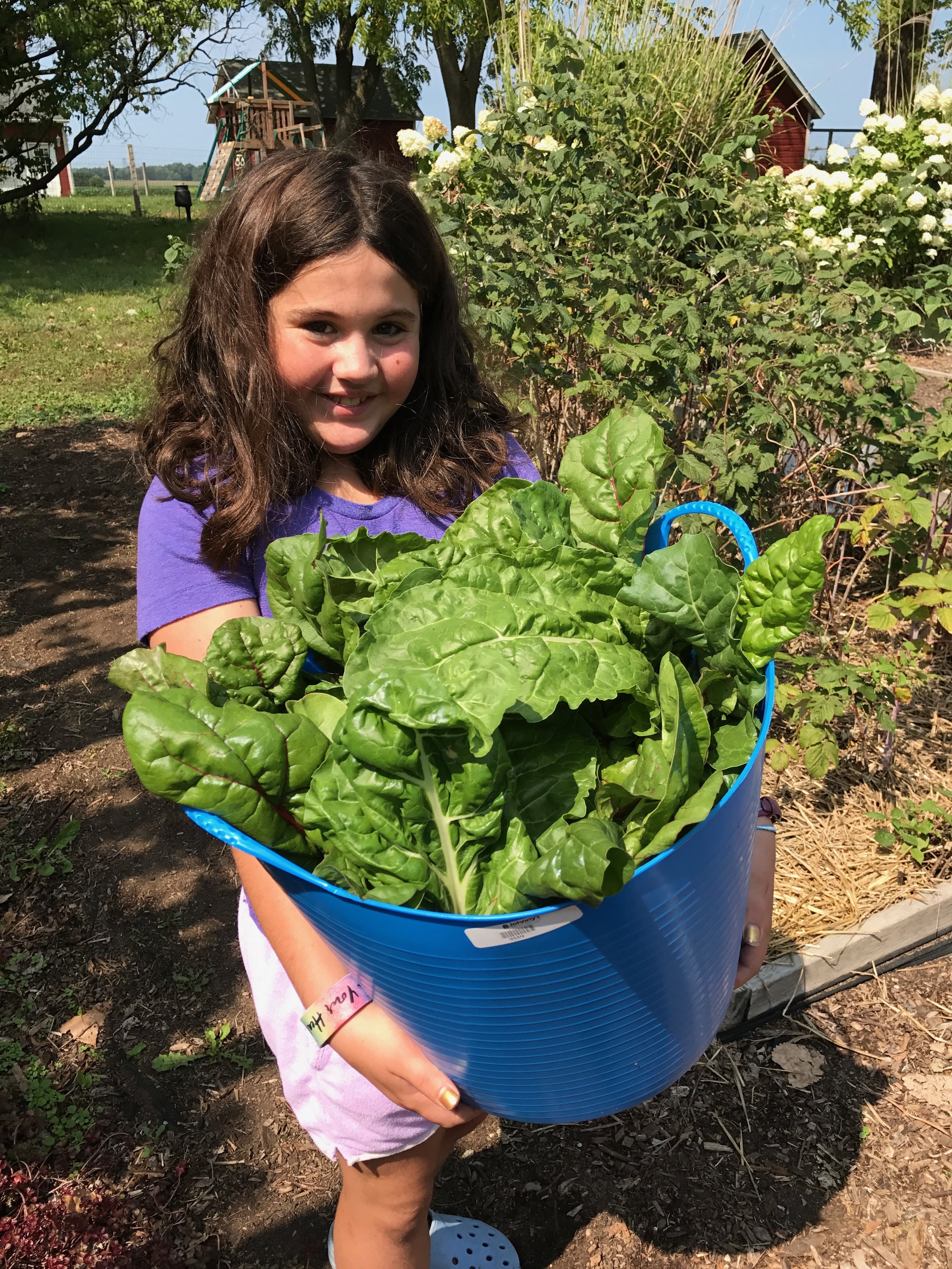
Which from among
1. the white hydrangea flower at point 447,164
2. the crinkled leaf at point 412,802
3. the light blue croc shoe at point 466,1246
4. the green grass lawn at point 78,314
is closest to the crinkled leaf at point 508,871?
the crinkled leaf at point 412,802

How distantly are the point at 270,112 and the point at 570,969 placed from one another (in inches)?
1003

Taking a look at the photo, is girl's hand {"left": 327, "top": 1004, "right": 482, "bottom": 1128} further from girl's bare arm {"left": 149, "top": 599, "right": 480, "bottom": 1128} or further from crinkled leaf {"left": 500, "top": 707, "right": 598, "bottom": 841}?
crinkled leaf {"left": 500, "top": 707, "right": 598, "bottom": 841}

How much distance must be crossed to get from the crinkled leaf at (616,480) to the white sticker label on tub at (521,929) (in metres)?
0.52

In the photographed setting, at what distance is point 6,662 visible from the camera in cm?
468

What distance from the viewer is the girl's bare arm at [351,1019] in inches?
49.3

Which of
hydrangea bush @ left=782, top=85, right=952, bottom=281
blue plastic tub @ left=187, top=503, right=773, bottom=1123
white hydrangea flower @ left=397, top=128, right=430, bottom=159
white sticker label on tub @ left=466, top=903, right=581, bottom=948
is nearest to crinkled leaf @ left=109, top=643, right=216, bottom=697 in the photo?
blue plastic tub @ left=187, top=503, right=773, bottom=1123

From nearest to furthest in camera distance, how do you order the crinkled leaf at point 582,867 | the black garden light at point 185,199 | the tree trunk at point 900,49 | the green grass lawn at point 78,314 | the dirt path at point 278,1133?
1. the crinkled leaf at point 582,867
2. the dirt path at point 278,1133
3. the green grass lawn at point 78,314
4. the tree trunk at point 900,49
5. the black garden light at point 185,199

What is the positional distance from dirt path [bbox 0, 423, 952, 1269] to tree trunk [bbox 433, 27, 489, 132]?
21312 mm

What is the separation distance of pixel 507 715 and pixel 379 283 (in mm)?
974

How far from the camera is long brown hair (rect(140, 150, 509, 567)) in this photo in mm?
1671

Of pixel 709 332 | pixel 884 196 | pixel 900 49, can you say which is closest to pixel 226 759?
pixel 709 332

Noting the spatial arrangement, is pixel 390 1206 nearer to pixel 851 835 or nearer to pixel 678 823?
pixel 678 823

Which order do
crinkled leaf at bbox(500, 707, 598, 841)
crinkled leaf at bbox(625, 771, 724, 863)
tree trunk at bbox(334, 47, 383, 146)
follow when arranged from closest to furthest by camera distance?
crinkled leaf at bbox(625, 771, 724, 863)
crinkled leaf at bbox(500, 707, 598, 841)
tree trunk at bbox(334, 47, 383, 146)

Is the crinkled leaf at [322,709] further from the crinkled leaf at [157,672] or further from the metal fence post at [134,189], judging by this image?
the metal fence post at [134,189]
